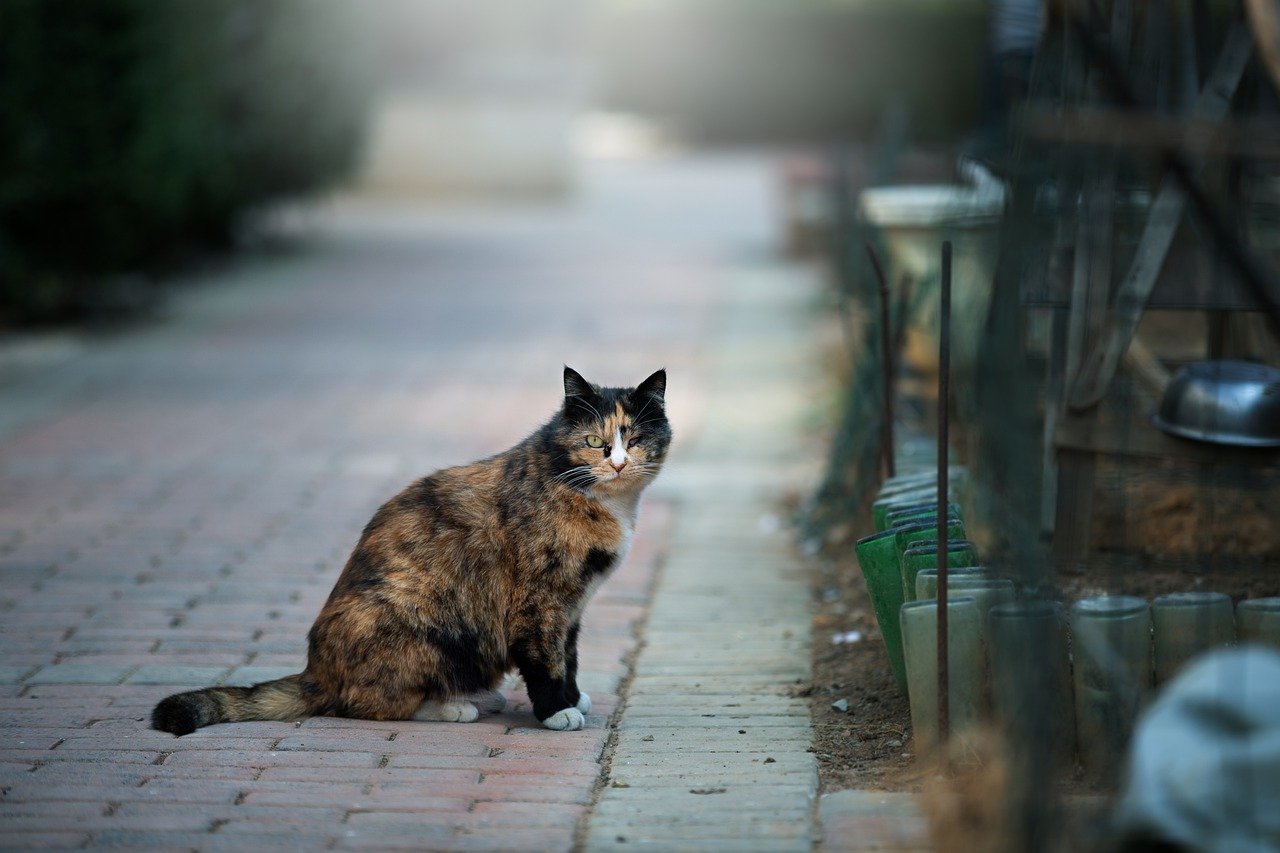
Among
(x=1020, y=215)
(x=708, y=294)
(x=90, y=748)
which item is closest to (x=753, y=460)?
(x=90, y=748)

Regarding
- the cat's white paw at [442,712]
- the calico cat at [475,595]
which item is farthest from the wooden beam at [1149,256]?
the cat's white paw at [442,712]

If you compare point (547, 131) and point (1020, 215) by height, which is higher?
point (1020, 215)

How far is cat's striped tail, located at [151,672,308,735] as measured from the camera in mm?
3889

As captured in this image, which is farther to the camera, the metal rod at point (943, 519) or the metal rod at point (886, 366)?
the metal rod at point (886, 366)

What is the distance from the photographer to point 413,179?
68.6 ft

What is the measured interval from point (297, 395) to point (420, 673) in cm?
530

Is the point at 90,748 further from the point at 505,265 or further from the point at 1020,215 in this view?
the point at 505,265

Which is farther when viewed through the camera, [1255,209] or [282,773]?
[1255,209]

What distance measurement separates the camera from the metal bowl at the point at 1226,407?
188 inches

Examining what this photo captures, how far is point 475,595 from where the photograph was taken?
13.2 ft

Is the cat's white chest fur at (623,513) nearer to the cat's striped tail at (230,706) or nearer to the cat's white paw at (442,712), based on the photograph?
the cat's white paw at (442,712)

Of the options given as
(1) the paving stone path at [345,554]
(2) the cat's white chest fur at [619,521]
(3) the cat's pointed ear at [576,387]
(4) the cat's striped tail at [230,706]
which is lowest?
(1) the paving stone path at [345,554]

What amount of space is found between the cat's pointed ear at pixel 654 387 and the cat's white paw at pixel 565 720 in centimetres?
93

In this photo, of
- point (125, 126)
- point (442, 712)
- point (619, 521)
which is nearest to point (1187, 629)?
point (619, 521)
